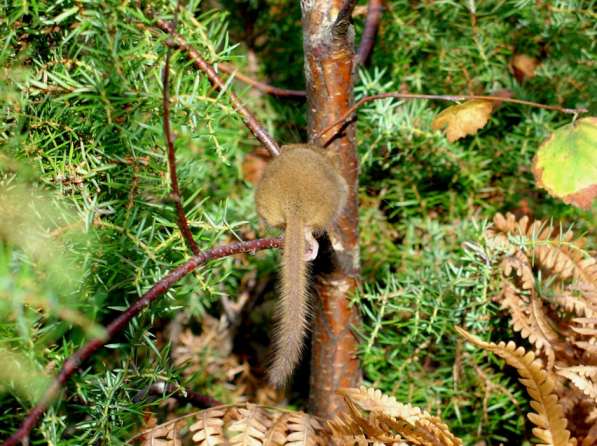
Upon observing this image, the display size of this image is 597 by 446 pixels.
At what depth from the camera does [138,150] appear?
0.82 m

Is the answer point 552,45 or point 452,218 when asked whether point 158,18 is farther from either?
point 552,45

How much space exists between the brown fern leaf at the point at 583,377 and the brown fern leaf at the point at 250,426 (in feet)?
1.30

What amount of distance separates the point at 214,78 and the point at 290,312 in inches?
13.2

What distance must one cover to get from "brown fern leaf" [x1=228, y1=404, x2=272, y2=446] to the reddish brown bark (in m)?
0.20

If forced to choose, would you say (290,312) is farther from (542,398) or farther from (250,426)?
(542,398)

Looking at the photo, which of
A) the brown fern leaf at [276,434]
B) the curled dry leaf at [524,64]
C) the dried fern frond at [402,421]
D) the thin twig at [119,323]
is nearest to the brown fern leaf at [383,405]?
the dried fern frond at [402,421]

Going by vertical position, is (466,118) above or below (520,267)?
above

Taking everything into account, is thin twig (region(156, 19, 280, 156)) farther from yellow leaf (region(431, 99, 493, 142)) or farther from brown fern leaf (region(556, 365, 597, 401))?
brown fern leaf (region(556, 365, 597, 401))

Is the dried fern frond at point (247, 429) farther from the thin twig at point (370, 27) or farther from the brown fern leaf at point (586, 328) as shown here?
the thin twig at point (370, 27)

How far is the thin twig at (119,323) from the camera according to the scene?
2.12 feet

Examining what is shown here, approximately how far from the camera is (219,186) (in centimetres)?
140

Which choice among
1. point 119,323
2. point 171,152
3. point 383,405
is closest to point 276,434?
point 383,405

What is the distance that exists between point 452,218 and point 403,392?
0.36 meters

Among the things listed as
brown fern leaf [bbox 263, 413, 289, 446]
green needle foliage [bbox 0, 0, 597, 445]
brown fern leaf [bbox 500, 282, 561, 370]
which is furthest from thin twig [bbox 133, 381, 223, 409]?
brown fern leaf [bbox 500, 282, 561, 370]
